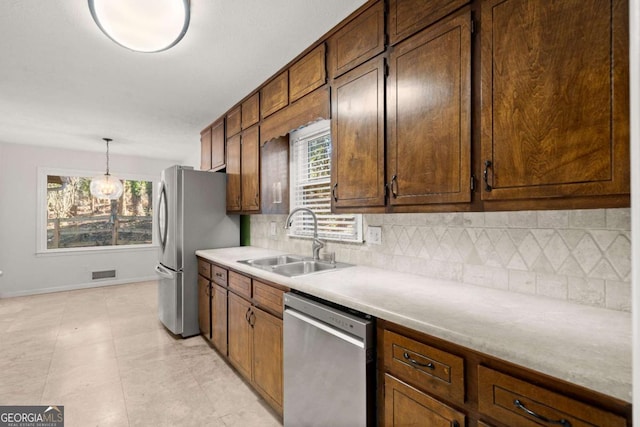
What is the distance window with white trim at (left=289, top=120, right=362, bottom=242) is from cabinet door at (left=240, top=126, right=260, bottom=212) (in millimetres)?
332

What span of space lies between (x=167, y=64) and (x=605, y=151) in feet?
8.66

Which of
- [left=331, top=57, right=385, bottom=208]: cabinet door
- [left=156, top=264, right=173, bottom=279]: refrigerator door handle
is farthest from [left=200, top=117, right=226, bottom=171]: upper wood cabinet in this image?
[left=331, top=57, right=385, bottom=208]: cabinet door

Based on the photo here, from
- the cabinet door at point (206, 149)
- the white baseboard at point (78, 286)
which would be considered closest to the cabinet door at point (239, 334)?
the cabinet door at point (206, 149)

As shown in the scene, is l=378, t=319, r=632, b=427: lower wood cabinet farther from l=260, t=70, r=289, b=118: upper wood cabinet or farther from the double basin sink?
l=260, t=70, r=289, b=118: upper wood cabinet

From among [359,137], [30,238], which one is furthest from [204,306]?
[30,238]

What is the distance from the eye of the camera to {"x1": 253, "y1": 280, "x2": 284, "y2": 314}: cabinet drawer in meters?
1.89

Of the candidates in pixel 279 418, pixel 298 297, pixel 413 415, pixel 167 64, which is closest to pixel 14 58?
pixel 167 64

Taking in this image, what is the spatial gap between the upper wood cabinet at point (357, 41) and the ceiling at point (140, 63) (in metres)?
0.08

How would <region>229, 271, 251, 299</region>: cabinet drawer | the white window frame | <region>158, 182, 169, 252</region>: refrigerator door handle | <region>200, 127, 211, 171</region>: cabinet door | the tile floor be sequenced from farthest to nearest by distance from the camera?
1. the white window frame
2. <region>200, 127, 211, 171</region>: cabinet door
3. <region>158, 182, 169, 252</region>: refrigerator door handle
4. <region>229, 271, 251, 299</region>: cabinet drawer
5. the tile floor

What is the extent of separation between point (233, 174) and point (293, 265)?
1.41m

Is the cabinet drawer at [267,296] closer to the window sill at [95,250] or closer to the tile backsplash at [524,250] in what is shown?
the tile backsplash at [524,250]

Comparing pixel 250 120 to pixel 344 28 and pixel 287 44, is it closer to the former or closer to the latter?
pixel 287 44

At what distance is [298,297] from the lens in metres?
1.69

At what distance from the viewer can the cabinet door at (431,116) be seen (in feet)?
4.29
